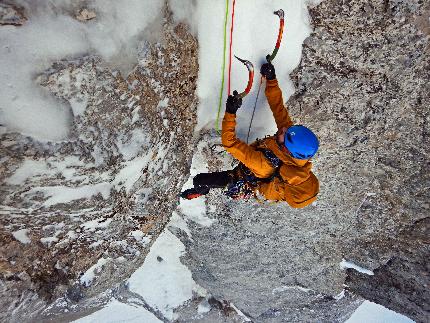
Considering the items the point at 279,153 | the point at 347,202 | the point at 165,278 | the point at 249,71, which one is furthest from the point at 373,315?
the point at 249,71

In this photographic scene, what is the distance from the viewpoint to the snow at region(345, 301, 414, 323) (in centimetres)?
985

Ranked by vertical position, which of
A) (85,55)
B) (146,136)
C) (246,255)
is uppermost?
(85,55)

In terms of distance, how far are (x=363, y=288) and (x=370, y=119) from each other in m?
4.44

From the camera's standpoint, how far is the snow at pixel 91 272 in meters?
5.43

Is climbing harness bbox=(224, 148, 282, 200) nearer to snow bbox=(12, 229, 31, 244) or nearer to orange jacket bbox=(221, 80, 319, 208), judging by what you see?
orange jacket bbox=(221, 80, 319, 208)

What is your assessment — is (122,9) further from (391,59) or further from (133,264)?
(133,264)

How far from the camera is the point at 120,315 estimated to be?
878 cm

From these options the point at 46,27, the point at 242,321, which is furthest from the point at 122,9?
the point at 242,321

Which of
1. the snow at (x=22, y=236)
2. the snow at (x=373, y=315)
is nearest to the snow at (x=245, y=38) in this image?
the snow at (x=22, y=236)

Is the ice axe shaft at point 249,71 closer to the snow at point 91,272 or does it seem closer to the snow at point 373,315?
the snow at point 91,272

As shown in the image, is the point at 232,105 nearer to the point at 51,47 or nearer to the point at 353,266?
the point at 51,47

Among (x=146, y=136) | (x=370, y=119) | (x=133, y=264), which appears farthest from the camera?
(x=133, y=264)

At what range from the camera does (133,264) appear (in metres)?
5.84

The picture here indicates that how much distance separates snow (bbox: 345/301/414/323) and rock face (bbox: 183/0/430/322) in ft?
4.32
